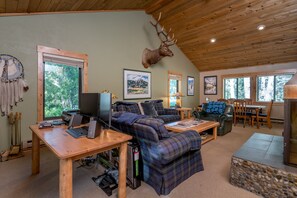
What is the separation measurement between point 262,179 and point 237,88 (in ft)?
19.2

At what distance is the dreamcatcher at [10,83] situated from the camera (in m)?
2.69

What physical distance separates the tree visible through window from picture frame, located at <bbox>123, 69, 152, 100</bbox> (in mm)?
1396

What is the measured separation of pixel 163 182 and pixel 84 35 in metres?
3.62

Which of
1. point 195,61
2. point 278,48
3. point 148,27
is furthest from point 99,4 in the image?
point 278,48

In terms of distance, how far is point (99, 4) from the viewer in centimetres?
356

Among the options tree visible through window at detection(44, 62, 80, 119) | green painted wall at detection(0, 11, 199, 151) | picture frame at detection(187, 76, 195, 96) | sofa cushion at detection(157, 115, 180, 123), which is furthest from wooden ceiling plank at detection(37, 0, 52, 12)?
picture frame at detection(187, 76, 195, 96)

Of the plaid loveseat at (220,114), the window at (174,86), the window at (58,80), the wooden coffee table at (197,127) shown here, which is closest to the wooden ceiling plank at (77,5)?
the window at (58,80)

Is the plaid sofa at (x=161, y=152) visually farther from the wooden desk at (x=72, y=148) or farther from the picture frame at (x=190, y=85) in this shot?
the picture frame at (x=190, y=85)

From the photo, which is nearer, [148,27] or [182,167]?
[182,167]

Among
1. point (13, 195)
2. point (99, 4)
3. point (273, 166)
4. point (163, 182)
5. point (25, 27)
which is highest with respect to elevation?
point (99, 4)

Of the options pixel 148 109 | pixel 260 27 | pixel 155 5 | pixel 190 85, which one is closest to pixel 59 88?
pixel 148 109

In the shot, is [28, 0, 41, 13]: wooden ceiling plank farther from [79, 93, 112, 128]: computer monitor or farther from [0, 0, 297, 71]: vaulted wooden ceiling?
[79, 93, 112, 128]: computer monitor

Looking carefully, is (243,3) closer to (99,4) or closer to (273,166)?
(99,4)

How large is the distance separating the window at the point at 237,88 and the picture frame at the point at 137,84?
13.1ft
